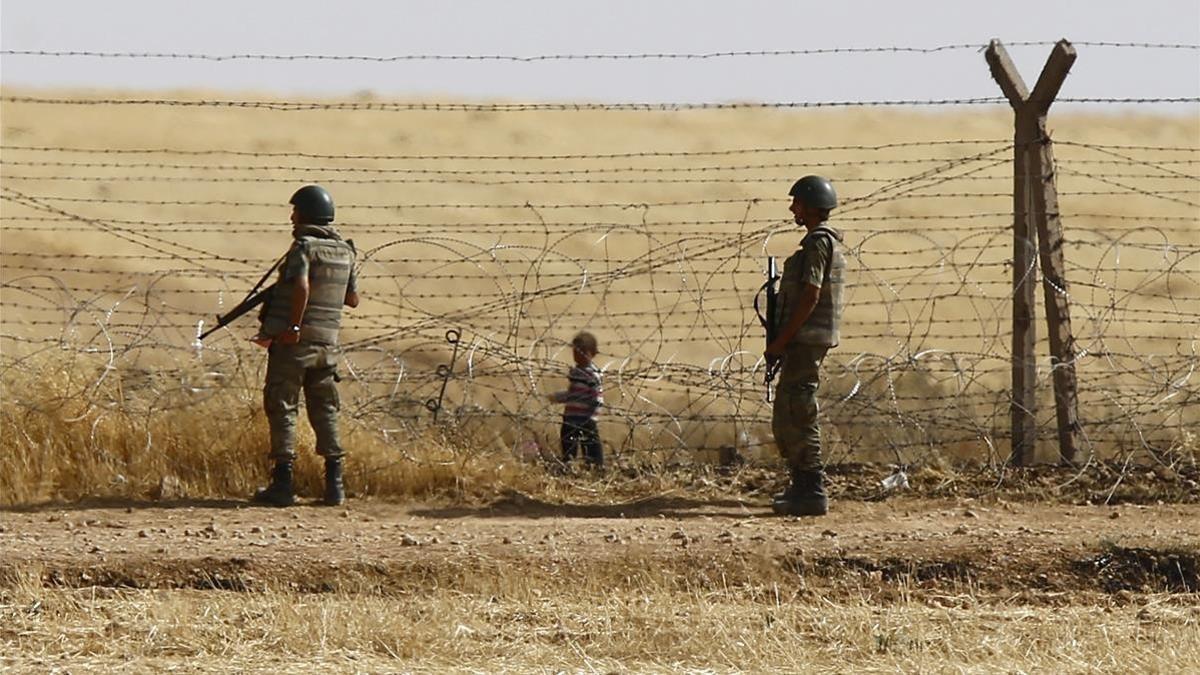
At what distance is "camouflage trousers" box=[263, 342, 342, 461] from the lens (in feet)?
27.9

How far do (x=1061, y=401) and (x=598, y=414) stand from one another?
86.5 inches

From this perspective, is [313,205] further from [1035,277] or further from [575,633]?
[1035,277]

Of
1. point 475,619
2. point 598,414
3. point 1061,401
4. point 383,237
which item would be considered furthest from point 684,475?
point 383,237

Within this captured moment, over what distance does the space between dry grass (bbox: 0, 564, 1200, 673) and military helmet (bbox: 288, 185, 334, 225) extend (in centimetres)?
195

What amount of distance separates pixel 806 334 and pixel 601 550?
1291 millimetres

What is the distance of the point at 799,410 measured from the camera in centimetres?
828

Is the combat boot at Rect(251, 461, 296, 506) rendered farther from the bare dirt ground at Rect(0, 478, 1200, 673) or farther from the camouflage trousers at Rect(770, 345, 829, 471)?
the camouflage trousers at Rect(770, 345, 829, 471)

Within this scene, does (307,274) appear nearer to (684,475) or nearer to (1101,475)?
(684,475)

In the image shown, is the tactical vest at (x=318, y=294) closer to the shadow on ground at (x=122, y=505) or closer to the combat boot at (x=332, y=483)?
the combat boot at (x=332, y=483)

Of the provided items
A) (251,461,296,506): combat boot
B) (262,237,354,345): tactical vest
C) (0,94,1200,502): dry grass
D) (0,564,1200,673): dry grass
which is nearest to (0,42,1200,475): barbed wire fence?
(0,94,1200,502): dry grass

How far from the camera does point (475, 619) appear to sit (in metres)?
6.59

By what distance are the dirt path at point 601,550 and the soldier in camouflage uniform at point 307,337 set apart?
13.0 inches

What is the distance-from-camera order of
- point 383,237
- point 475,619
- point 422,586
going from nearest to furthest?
point 475,619 → point 422,586 → point 383,237

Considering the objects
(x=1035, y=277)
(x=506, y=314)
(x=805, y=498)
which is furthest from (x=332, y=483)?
(x=506, y=314)
